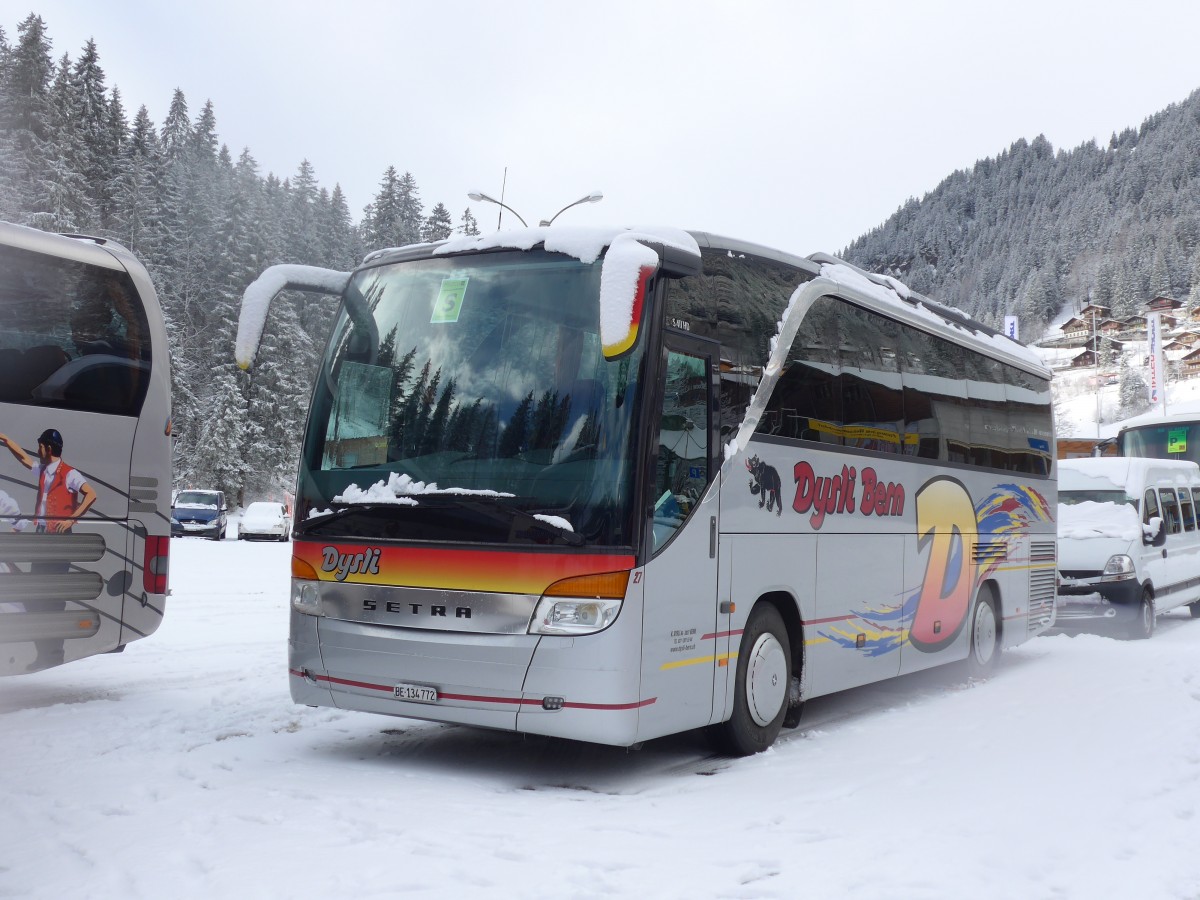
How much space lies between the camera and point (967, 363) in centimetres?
1200

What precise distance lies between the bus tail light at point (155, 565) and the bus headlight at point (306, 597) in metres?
1.90

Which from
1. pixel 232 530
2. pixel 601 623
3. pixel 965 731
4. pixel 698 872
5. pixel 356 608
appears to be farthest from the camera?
pixel 232 530

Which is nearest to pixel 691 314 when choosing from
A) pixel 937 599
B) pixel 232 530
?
pixel 937 599

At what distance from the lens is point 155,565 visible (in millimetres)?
8836

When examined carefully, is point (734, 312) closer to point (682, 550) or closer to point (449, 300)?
point (682, 550)

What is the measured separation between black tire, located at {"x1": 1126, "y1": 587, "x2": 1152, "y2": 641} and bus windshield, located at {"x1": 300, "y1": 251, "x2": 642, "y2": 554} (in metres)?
11.9

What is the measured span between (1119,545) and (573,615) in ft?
39.2

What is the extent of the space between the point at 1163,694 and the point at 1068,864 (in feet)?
18.3

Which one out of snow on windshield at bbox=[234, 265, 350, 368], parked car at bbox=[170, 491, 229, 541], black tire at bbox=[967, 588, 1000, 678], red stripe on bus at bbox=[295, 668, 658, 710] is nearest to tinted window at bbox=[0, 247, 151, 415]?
snow on windshield at bbox=[234, 265, 350, 368]

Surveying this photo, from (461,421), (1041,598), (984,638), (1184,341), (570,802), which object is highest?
(1184,341)

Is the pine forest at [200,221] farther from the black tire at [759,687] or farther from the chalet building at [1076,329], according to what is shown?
the chalet building at [1076,329]

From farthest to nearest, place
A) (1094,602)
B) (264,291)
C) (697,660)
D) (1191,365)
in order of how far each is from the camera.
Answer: (1191,365) < (1094,602) < (264,291) < (697,660)

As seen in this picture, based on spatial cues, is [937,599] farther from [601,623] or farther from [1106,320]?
[1106,320]

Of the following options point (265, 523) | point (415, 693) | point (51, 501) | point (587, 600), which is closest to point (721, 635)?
point (587, 600)
